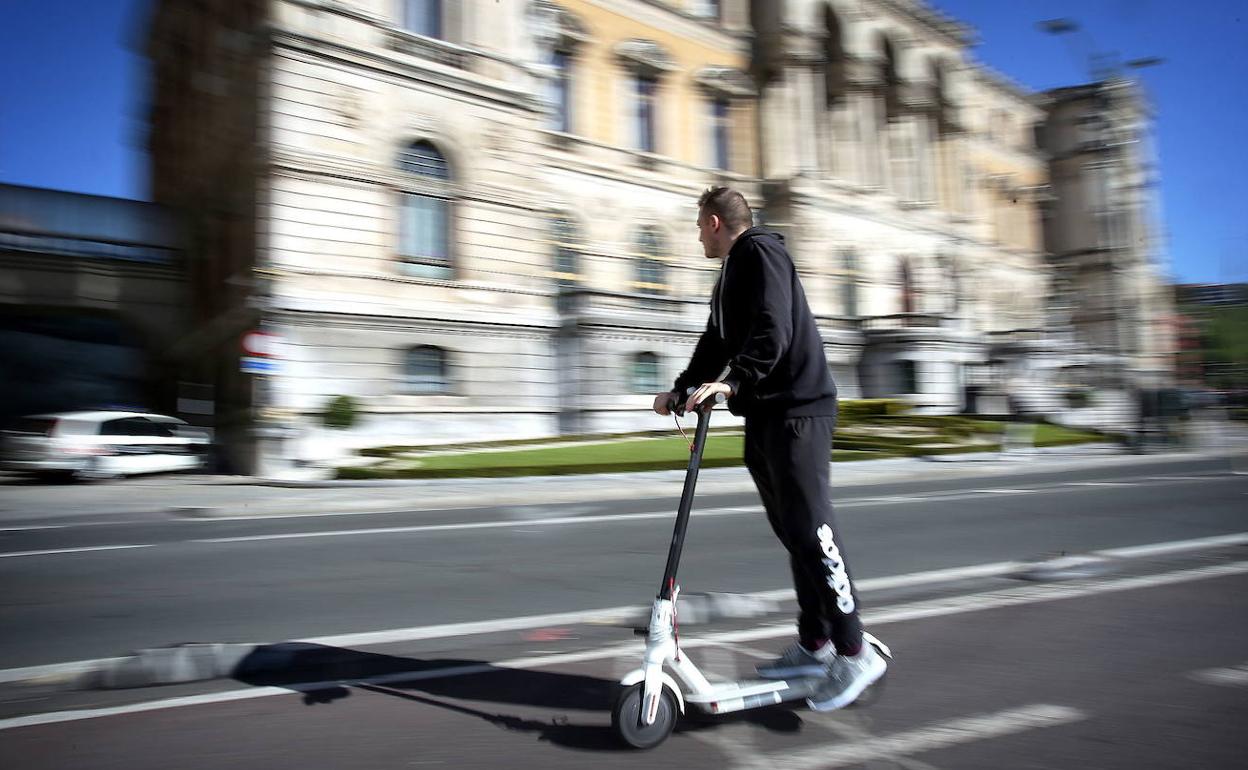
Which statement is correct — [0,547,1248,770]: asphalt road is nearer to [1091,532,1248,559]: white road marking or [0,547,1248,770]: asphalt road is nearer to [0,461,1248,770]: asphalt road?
[0,461,1248,770]: asphalt road

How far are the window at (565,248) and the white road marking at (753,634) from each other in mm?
25297

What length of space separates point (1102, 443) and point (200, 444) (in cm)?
2463

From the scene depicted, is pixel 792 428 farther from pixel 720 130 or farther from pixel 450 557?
pixel 720 130

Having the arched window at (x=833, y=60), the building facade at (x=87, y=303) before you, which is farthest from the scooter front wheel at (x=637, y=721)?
the arched window at (x=833, y=60)

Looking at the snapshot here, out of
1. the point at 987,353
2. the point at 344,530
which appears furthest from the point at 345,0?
the point at 987,353

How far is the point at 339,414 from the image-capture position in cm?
1995

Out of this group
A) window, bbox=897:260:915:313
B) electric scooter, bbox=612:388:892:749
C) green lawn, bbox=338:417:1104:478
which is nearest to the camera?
electric scooter, bbox=612:388:892:749

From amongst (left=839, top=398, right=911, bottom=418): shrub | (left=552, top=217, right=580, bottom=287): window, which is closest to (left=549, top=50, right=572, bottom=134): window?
(left=552, top=217, right=580, bottom=287): window

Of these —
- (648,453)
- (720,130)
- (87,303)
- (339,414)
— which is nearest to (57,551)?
(339,414)

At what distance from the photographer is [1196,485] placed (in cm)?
1266

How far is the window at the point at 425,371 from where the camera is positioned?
21.9 meters

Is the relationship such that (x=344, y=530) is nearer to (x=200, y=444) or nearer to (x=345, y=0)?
(x=200, y=444)

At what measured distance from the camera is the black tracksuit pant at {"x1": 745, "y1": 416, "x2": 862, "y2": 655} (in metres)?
3.32

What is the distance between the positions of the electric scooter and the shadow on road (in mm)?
117
